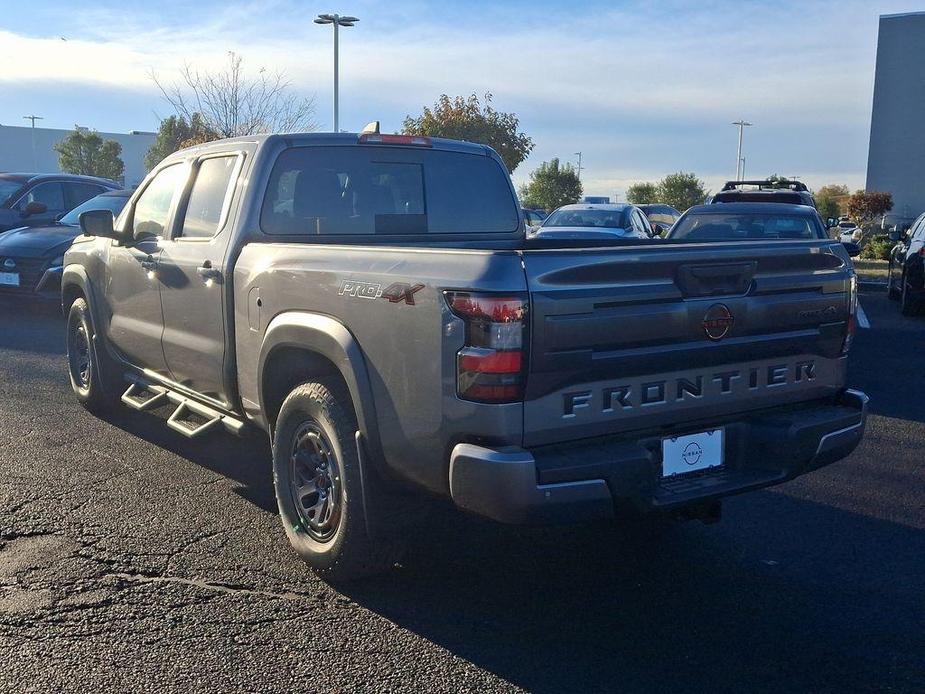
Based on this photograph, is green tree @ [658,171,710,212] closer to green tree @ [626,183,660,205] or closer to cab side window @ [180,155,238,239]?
green tree @ [626,183,660,205]

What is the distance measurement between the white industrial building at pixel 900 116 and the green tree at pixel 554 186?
15.1 metres

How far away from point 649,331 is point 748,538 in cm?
167

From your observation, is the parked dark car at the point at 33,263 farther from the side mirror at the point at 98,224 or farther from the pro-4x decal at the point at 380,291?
the pro-4x decal at the point at 380,291

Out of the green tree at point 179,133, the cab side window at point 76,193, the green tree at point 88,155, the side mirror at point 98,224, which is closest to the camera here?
the side mirror at point 98,224

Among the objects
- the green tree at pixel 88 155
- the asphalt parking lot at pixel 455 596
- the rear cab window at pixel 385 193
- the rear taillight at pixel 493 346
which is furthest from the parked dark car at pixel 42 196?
the green tree at pixel 88 155

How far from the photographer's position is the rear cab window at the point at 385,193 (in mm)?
4805

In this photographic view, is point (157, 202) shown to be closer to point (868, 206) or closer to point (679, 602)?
point (679, 602)

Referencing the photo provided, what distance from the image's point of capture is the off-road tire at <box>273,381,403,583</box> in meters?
3.78

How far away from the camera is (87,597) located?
152 inches

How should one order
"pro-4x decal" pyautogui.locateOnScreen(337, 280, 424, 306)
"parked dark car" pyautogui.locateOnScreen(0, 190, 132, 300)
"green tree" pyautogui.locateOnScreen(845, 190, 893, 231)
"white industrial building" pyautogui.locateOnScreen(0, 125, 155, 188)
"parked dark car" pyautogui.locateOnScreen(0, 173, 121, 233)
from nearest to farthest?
"pro-4x decal" pyautogui.locateOnScreen(337, 280, 424, 306), "parked dark car" pyautogui.locateOnScreen(0, 190, 132, 300), "parked dark car" pyautogui.locateOnScreen(0, 173, 121, 233), "green tree" pyautogui.locateOnScreen(845, 190, 893, 231), "white industrial building" pyautogui.locateOnScreen(0, 125, 155, 188)

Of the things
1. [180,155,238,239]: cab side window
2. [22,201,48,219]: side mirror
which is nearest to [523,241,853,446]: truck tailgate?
[180,155,238,239]: cab side window

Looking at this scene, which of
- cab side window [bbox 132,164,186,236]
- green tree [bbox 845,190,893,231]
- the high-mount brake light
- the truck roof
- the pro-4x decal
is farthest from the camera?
green tree [bbox 845,190,893,231]

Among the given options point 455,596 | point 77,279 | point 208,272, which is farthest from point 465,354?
point 77,279

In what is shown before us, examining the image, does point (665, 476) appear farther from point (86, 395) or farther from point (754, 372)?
point (86, 395)
